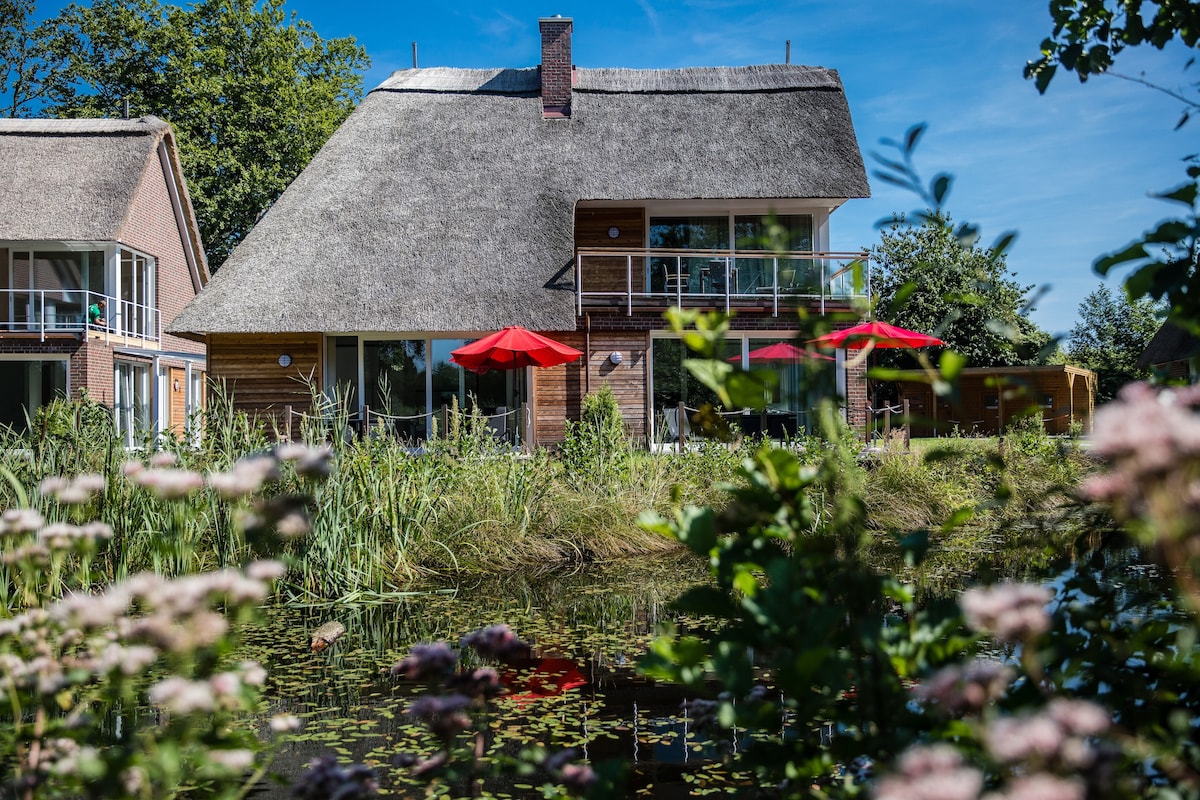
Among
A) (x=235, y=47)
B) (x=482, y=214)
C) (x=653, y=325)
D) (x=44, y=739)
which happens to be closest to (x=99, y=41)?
(x=235, y=47)

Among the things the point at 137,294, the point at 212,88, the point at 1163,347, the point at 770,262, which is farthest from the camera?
the point at 1163,347

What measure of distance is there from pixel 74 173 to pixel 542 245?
1049 cm

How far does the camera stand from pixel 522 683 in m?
3.85

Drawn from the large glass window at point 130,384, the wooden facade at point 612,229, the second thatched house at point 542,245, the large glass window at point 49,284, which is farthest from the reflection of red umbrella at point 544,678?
the large glass window at point 130,384

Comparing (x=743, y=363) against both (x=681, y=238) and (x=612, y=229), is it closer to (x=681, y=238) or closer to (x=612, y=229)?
(x=681, y=238)

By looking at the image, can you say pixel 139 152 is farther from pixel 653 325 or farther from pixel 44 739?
pixel 44 739

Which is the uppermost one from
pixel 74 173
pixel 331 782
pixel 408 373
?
pixel 74 173

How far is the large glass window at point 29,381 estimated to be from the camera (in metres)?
17.6

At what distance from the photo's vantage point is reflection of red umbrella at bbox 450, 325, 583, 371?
1073cm

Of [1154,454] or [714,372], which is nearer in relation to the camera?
[1154,454]

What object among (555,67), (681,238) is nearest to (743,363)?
(681,238)

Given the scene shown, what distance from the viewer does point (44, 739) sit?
159 centimetres

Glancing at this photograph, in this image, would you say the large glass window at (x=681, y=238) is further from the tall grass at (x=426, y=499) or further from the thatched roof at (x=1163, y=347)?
the thatched roof at (x=1163, y=347)

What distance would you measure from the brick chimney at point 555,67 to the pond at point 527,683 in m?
11.8
